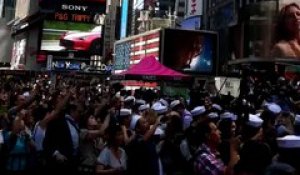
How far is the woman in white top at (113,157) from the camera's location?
659 centimetres

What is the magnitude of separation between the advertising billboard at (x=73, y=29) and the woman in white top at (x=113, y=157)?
2265 inches

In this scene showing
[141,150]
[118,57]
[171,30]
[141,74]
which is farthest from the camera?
[118,57]

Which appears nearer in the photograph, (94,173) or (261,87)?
(94,173)

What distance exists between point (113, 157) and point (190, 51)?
2630 centimetres

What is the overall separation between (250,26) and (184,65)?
19114 millimetres

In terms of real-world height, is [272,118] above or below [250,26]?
below

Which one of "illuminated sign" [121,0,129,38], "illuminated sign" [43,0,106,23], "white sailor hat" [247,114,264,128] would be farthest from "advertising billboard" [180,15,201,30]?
"white sailor hat" [247,114,264,128]

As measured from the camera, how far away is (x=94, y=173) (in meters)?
7.01

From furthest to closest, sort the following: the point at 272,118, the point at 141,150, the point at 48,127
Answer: the point at 272,118 < the point at 48,127 < the point at 141,150

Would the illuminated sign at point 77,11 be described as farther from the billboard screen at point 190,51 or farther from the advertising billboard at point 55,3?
the billboard screen at point 190,51

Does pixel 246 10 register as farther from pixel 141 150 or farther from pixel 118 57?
pixel 118 57

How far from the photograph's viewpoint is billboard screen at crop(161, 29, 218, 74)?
104ft

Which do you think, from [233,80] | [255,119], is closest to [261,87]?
[255,119]

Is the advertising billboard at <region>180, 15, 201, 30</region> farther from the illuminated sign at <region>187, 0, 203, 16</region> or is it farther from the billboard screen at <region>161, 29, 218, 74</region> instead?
the billboard screen at <region>161, 29, 218, 74</region>
